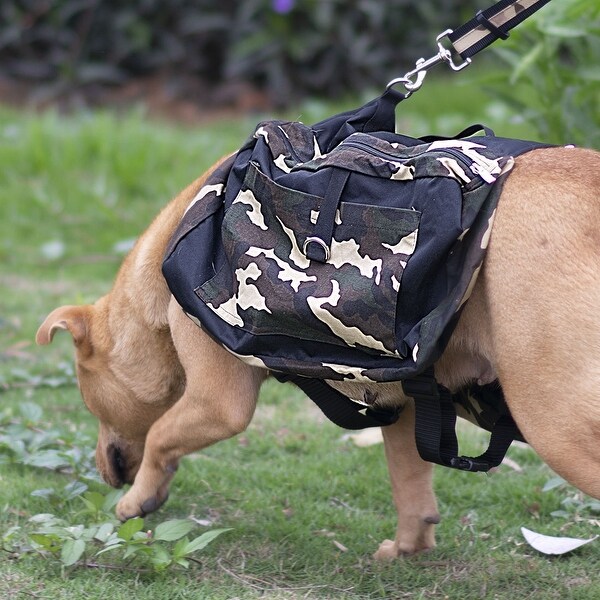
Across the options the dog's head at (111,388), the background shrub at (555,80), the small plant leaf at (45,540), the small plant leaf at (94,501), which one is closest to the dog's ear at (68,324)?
the dog's head at (111,388)

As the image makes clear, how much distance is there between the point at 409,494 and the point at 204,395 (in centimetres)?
91

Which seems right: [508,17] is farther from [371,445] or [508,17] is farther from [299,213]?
[371,445]

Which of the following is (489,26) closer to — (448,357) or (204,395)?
(448,357)

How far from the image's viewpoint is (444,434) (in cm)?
308

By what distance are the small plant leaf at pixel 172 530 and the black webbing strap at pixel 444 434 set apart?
2.87 ft

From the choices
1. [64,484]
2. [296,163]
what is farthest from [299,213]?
[64,484]

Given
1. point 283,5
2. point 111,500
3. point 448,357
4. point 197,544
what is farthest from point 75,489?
point 283,5

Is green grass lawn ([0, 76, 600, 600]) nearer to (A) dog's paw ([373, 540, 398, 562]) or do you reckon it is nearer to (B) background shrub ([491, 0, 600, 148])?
(A) dog's paw ([373, 540, 398, 562])

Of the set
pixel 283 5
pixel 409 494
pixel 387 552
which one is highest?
pixel 283 5

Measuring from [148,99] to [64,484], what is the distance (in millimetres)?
8298

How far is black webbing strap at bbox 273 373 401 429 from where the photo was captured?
10.9 ft

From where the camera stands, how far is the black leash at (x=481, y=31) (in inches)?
127

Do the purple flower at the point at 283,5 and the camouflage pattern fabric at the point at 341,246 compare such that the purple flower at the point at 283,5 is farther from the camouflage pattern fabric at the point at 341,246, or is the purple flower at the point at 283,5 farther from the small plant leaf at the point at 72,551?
the small plant leaf at the point at 72,551

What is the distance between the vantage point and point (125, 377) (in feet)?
12.5
